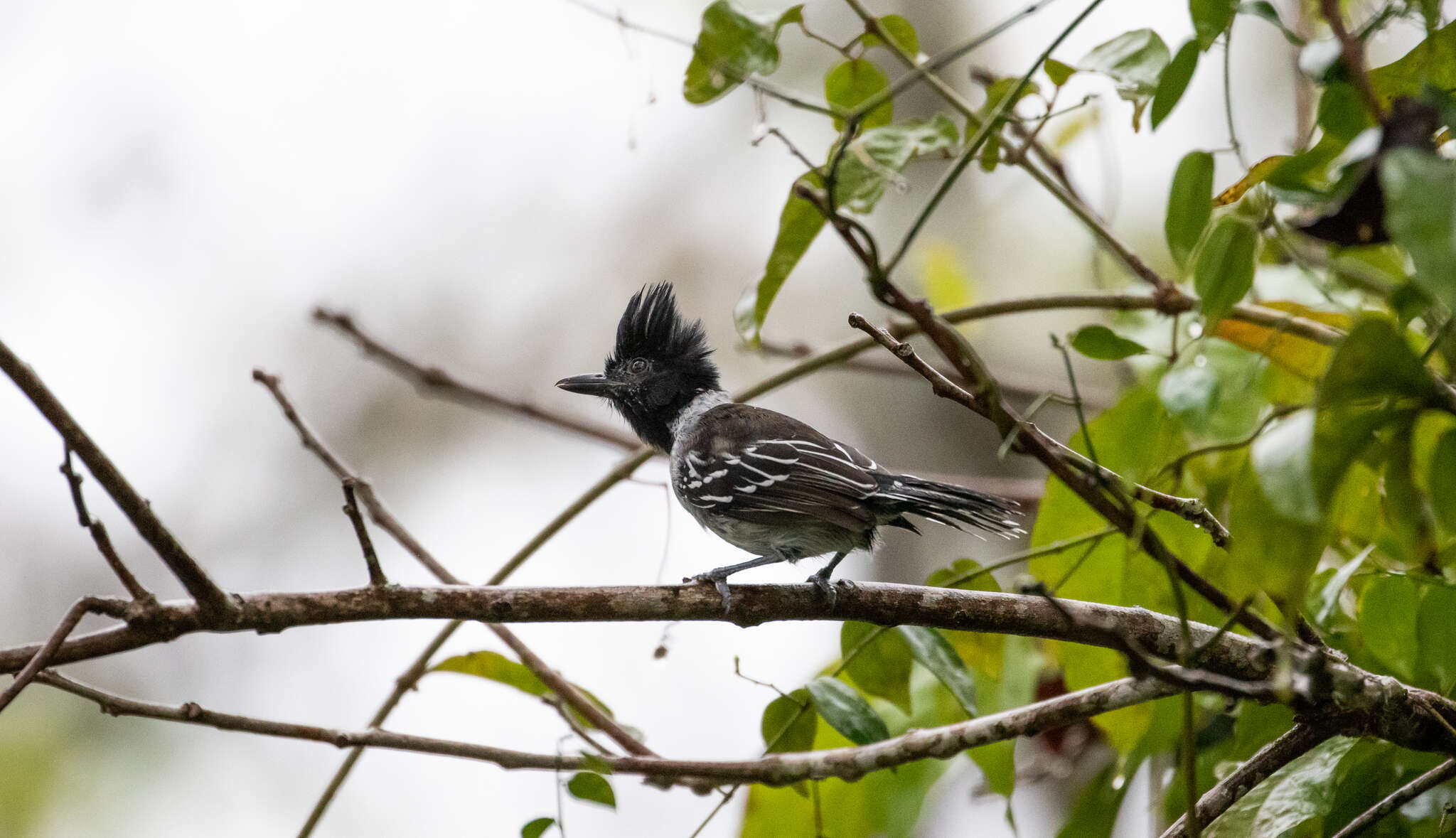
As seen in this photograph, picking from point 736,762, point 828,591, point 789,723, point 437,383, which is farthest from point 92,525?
point 437,383

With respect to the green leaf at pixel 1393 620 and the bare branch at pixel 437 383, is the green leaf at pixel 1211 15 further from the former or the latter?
the bare branch at pixel 437 383

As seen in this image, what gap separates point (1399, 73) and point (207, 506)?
26.3 ft

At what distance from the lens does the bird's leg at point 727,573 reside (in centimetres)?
201

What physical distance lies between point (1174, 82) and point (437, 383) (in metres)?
2.02

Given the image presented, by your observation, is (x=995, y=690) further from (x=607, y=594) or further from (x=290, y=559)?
(x=290, y=559)

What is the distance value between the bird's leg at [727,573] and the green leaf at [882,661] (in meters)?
0.28

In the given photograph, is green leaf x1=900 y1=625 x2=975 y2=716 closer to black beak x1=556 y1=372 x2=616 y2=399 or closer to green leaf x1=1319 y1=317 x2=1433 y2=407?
green leaf x1=1319 y1=317 x2=1433 y2=407

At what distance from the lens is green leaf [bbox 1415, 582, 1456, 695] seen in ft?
5.72

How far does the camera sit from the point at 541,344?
27.5 feet

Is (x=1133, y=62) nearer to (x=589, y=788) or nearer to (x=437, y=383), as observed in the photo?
(x=589, y=788)

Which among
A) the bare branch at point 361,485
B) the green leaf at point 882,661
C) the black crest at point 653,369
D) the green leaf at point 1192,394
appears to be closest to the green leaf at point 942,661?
the green leaf at point 882,661

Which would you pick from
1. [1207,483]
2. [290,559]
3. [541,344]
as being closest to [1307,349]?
[1207,483]

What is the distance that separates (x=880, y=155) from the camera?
2006 millimetres

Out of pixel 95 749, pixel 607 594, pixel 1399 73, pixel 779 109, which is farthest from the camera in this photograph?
pixel 95 749
